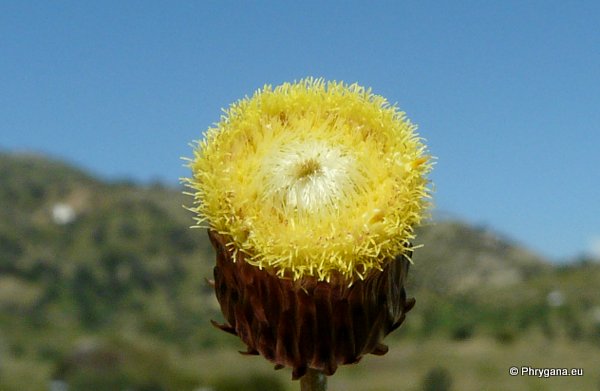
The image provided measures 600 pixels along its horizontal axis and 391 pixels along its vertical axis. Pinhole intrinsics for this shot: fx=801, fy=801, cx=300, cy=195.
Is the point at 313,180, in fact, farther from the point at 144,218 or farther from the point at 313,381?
the point at 144,218

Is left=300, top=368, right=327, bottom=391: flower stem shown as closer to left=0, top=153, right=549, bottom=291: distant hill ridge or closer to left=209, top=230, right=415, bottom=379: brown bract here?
left=209, top=230, right=415, bottom=379: brown bract

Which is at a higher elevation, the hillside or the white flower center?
the hillside

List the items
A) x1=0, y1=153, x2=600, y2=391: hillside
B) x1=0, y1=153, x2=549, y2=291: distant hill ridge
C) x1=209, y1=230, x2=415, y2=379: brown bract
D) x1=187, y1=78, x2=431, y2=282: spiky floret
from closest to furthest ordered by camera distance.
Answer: x1=187, y1=78, x2=431, y2=282: spiky floret, x1=209, y1=230, x2=415, y2=379: brown bract, x1=0, y1=153, x2=600, y2=391: hillside, x1=0, y1=153, x2=549, y2=291: distant hill ridge

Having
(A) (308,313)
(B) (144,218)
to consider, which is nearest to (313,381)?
(A) (308,313)

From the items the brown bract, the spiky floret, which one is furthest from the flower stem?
the spiky floret

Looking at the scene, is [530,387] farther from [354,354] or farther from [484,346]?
[354,354]

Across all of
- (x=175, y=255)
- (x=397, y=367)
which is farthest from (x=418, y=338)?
(x=175, y=255)

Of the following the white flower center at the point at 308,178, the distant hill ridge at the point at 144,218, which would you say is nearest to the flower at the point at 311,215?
the white flower center at the point at 308,178

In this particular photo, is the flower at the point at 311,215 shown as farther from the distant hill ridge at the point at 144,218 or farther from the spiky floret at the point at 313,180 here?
the distant hill ridge at the point at 144,218
